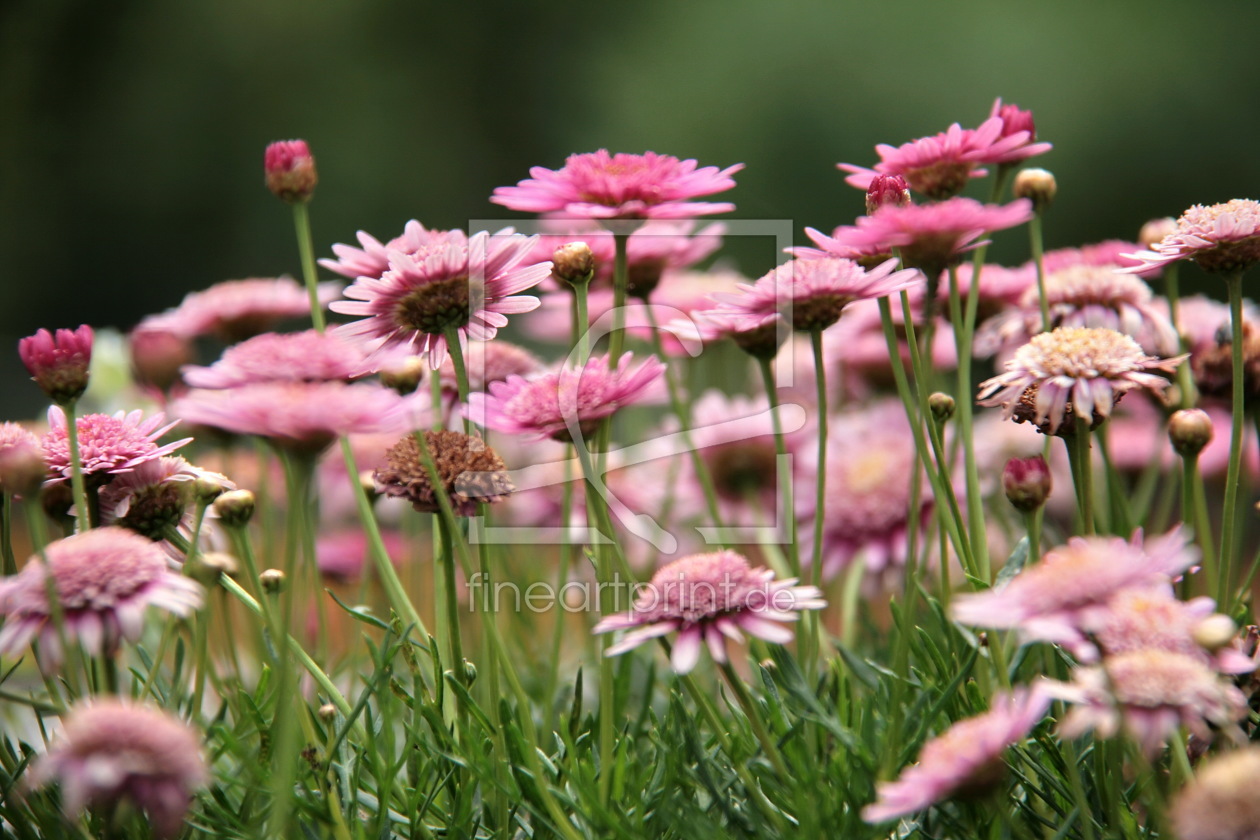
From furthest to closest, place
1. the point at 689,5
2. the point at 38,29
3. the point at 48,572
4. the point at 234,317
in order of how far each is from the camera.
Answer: the point at 38,29
the point at 689,5
the point at 234,317
the point at 48,572

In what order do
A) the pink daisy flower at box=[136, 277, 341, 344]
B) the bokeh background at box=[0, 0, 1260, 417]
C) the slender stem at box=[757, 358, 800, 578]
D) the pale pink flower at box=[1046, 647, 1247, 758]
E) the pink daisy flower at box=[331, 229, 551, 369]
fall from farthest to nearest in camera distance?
the bokeh background at box=[0, 0, 1260, 417], the pink daisy flower at box=[136, 277, 341, 344], the slender stem at box=[757, 358, 800, 578], the pink daisy flower at box=[331, 229, 551, 369], the pale pink flower at box=[1046, 647, 1247, 758]

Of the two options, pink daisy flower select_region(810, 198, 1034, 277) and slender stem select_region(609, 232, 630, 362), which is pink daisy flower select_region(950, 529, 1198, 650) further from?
slender stem select_region(609, 232, 630, 362)

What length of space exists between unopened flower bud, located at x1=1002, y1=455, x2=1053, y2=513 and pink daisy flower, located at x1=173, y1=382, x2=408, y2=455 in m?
0.31

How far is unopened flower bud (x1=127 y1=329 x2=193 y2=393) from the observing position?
96 centimetres

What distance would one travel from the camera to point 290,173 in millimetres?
684

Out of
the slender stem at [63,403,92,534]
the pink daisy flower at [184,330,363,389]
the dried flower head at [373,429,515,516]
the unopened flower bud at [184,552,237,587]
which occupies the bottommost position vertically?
the unopened flower bud at [184,552,237,587]

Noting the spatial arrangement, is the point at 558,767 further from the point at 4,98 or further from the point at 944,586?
the point at 4,98

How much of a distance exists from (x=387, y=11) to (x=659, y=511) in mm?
3648

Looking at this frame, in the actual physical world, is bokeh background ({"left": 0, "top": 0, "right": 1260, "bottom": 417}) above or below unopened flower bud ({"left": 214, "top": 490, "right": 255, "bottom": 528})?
above

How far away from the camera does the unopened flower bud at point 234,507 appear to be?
2.02 feet

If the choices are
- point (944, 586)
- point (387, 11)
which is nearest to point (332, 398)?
point (944, 586)

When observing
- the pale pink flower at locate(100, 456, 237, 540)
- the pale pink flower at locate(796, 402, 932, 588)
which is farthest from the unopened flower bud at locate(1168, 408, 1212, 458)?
the pale pink flower at locate(100, 456, 237, 540)

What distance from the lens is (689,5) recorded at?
3701 millimetres

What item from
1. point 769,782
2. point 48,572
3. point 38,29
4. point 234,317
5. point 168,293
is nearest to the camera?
point 48,572
